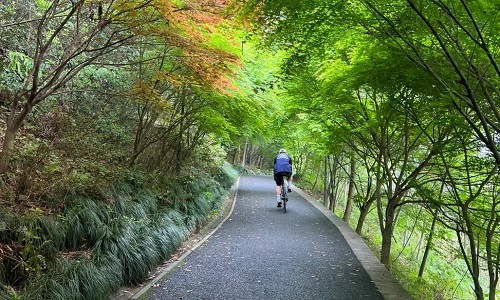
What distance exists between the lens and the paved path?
16.3 ft

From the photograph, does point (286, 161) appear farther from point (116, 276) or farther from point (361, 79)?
point (116, 276)

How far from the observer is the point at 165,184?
8766 mm

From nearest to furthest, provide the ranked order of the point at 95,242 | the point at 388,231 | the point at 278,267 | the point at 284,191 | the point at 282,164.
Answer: the point at 95,242 < the point at 278,267 < the point at 388,231 < the point at 282,164 < the point at 284,191

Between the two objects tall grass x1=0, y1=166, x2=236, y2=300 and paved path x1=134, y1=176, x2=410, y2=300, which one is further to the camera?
paved path x1=134, y1=176, x2=410, y2=300

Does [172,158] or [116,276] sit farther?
[172,158]

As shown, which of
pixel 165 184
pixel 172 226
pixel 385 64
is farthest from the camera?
pixel 165 184

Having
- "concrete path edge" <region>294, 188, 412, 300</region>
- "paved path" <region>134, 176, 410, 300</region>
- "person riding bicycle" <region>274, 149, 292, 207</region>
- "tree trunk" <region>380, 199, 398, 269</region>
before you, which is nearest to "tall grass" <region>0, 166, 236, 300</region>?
"paved path" <region>134, 176, 410, 300</region>

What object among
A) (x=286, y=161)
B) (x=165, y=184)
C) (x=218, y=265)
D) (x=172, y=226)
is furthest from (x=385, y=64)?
(x=286, y=161)

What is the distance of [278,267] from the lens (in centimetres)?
615

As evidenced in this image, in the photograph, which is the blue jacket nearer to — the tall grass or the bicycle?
the bicycle

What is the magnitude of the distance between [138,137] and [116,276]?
496cm

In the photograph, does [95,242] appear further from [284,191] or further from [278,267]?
[284,191]

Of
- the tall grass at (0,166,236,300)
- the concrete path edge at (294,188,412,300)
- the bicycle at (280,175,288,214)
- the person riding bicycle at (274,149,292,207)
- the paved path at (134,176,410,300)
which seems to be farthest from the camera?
the bicycle at (280,175,288,214)

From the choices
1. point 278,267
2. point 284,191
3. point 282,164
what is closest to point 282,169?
point 282,164
